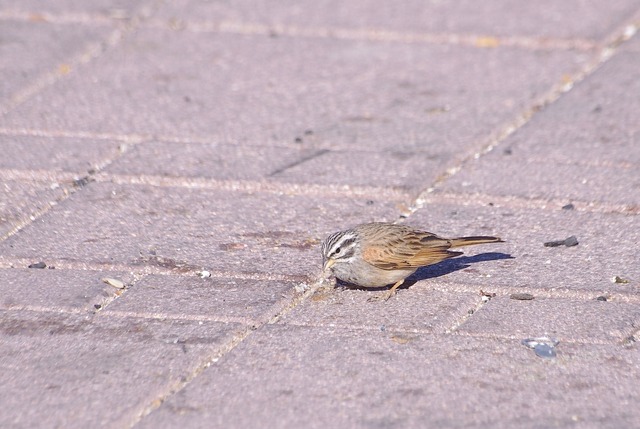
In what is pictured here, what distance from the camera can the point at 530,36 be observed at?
10.9 m

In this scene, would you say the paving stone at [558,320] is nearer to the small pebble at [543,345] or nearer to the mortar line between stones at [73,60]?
the small pebble at [543,345]

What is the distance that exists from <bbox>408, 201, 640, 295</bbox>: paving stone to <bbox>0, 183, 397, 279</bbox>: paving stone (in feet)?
1.65

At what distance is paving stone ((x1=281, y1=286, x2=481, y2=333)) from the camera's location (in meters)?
6.14

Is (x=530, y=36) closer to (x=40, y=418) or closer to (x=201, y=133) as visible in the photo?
(x=201, y=133)

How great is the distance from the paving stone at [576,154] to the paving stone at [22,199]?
2.63 m

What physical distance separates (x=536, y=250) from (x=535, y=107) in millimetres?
2577

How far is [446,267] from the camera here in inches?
273

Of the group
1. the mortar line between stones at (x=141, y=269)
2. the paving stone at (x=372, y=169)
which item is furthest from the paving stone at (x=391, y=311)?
the paving stone at (x=372, y=169)

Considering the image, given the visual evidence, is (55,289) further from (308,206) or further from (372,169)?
(372,169)

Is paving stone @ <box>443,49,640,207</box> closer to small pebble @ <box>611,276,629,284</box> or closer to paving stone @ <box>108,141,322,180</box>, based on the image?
small pebble @ <box>611,276,629,284</box>

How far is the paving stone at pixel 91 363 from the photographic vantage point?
5188 millimetres

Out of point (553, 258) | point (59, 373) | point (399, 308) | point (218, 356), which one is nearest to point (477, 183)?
point (553, 258)

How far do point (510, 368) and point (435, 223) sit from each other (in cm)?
202

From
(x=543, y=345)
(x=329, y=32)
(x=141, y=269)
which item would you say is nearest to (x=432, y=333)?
(x=543, y=345)
